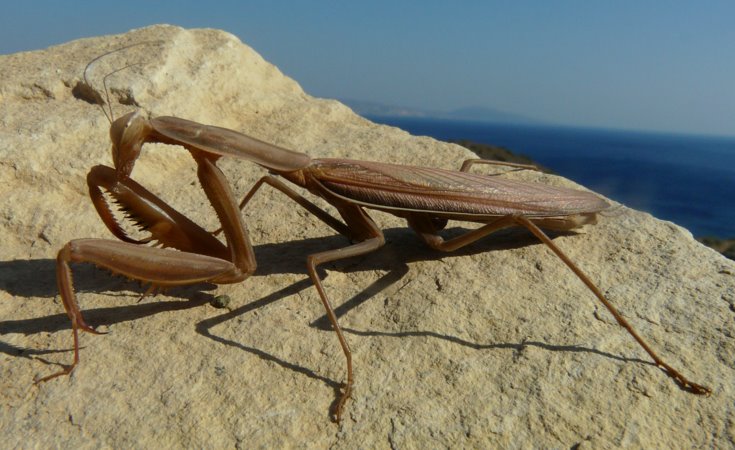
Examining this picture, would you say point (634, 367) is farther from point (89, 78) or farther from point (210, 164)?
point (89, 78)

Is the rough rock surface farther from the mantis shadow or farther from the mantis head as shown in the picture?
the mantis head

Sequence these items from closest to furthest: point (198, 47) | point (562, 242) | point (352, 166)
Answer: point (352, 166)
point (562, 242)
point (198, 47)

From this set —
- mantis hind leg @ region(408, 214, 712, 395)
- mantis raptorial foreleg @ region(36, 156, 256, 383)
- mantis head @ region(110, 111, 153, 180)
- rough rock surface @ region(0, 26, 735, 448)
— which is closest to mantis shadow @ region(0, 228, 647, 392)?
rough rock surface @ region(0, 26, 735, 448)

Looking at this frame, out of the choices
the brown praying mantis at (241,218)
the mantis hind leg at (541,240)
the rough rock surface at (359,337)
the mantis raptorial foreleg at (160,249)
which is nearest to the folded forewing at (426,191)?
the brown praying mantis at (241,218)

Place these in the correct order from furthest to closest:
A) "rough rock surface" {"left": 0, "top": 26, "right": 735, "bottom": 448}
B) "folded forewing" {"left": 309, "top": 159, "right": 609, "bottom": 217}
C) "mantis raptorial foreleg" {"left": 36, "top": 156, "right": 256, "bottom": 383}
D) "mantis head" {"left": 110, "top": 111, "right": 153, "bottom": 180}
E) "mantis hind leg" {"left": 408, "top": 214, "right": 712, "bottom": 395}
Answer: "folded forewing" {"left": 309, "top": 159, "right": 609, "bottom": 217}
"mantis head" {"left": 110, "top": 111, "right": 153, "bottom": 180}
"mantis raptorial foreleg" {"left": 36, "top": 156, "right": 256, "bottom": 383}
"mantis hind leg" {"left": 408, "top": 214, "right": 712, "bottom": 395}
"rough rock surface" {"left": 0, "top": 26, "right": 735, "bottom": 448}

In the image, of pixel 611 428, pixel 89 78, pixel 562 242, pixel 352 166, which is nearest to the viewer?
pixel 611 428

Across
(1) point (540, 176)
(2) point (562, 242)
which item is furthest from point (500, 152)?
(2) point (562, 242)

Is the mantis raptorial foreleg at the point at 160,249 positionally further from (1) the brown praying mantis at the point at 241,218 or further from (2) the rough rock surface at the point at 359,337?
(2) the rough rock surface at the point at 359,337
